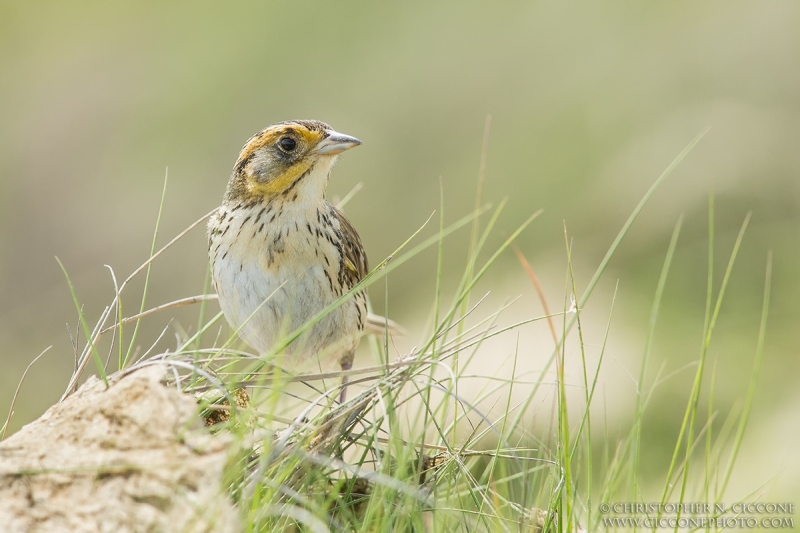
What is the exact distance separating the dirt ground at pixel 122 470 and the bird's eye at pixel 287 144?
8.08 ft

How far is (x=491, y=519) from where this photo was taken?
138 inches

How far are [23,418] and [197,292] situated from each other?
2806mm

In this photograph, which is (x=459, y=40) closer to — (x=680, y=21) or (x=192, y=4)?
(x=680, y=21)

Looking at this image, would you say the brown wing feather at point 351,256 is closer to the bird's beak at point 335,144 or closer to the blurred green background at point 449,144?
the bird's beak at point 335,144

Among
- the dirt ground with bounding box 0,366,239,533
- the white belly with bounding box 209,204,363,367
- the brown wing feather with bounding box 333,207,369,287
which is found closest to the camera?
the dirt ground with bounding box 0,366,239,533

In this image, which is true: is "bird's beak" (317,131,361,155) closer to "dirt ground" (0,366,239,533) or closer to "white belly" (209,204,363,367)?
"white belly" (209,204,363,367)

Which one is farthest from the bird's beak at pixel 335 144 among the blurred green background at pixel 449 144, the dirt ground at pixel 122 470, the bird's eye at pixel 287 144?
the blurred green background at pixel 449 144

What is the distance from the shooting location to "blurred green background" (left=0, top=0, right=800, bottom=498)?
35.6 feet

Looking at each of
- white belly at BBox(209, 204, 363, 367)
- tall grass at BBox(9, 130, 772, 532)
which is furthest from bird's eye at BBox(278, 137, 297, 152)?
tall grass at BBox(9, 130, 772, 532)

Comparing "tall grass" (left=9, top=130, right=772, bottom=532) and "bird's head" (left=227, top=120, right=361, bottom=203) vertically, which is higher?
"bird's head" (left=227, top=120, right=361, bottom=203)

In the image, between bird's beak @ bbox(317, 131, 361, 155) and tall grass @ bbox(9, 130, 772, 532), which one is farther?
bird's beak @ bbox(317, 131, 361, 155)

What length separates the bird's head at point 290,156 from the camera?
535 centimetres

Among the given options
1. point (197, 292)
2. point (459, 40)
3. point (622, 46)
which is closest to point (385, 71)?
point (459, 40)

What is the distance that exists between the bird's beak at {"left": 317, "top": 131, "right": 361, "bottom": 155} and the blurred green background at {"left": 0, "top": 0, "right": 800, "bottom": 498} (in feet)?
14.5
